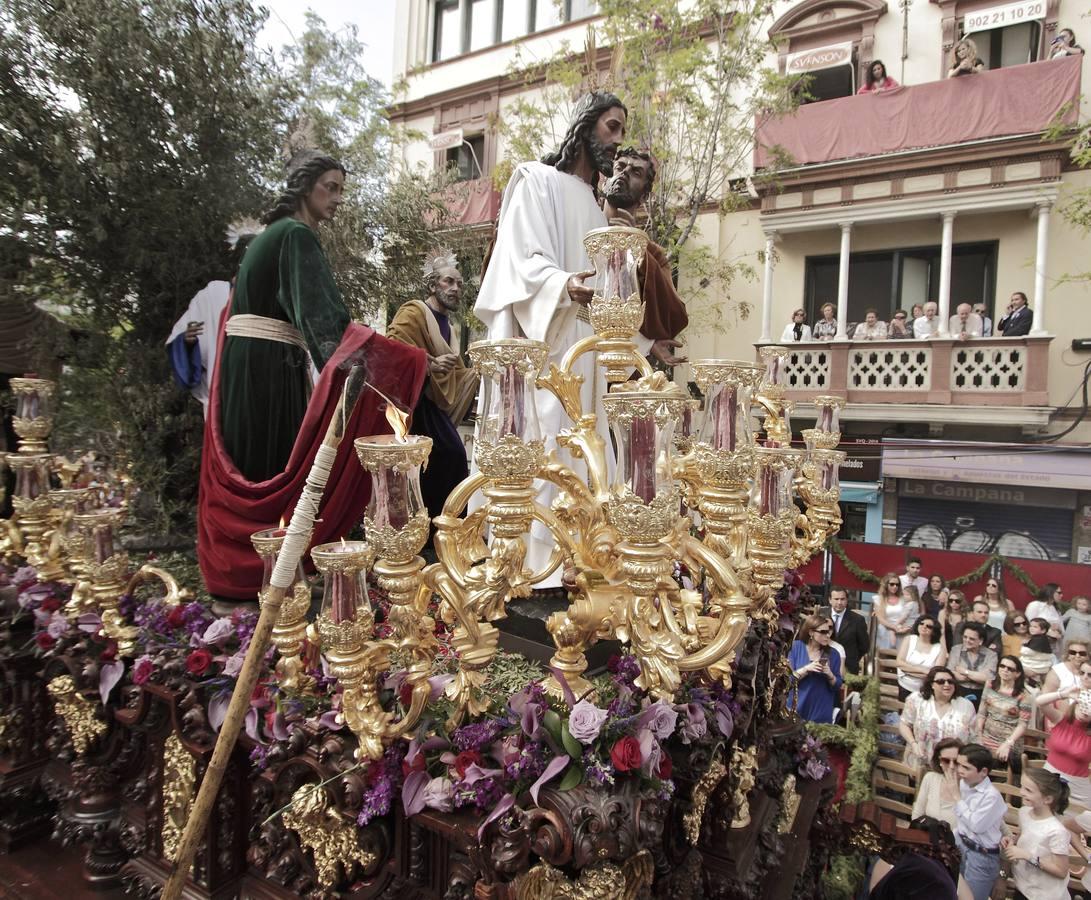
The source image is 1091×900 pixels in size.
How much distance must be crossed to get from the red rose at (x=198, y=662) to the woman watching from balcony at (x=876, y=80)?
11.7 m

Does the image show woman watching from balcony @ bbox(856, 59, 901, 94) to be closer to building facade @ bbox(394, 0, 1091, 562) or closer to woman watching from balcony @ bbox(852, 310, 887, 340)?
building facade @ bbox(394, 0, 1091, 562)

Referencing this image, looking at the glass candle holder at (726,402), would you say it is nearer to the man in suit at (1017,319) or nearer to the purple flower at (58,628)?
the purple flower at (58,628)

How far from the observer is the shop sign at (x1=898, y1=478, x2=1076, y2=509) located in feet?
30.2

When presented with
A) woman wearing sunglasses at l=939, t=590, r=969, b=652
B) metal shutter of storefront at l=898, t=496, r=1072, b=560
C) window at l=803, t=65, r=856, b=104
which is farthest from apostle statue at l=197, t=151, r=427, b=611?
window at l=803, t=65, r=856, b=104

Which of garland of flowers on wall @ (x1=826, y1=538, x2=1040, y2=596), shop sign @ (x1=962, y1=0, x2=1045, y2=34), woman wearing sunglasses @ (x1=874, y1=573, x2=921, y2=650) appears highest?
shop sign @ (x1=962, y1=0, x2=1045, y2=34)

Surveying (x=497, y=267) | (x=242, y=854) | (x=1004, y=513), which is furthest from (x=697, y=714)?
(x=1004, y=513)

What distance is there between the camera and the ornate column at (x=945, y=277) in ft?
32.2

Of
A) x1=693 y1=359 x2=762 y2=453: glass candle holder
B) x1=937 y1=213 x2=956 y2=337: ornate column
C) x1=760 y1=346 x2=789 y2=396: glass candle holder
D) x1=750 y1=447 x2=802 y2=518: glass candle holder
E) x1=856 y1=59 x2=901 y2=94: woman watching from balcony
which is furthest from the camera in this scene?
x1=856 y1=59 x2=901 y2=94: woman watching from balcony

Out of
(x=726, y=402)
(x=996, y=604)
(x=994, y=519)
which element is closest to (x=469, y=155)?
(x=994, y=519)

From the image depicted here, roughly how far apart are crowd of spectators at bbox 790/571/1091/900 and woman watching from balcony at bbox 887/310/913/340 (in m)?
4.65

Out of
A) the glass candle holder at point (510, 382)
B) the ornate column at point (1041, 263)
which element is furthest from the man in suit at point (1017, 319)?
the glass candle holder at point (510, 382)

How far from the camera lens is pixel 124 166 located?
377cm

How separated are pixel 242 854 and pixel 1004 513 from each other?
10944 mm

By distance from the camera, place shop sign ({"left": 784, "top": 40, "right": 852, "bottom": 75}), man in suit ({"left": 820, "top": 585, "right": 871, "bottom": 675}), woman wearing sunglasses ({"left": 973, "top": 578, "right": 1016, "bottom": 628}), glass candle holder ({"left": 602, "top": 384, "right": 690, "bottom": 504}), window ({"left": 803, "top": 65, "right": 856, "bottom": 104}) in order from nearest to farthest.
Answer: glass candle holder ({"left": 602, "top": 384, "right": 690, "bottom": 504}), man in suit ({"left": 820, "top": 585, "right": 871, "bottom": 675}), woman wearing sunglasses ({"left": 973, "top": 578, "right": 1016, "bottom": 628}), shop sign ({"left": 784, "top": 40, "right": 852, "bottom": 75}), window ({"left": 803, "top": 65, "right": 856, "bottom": 104})
